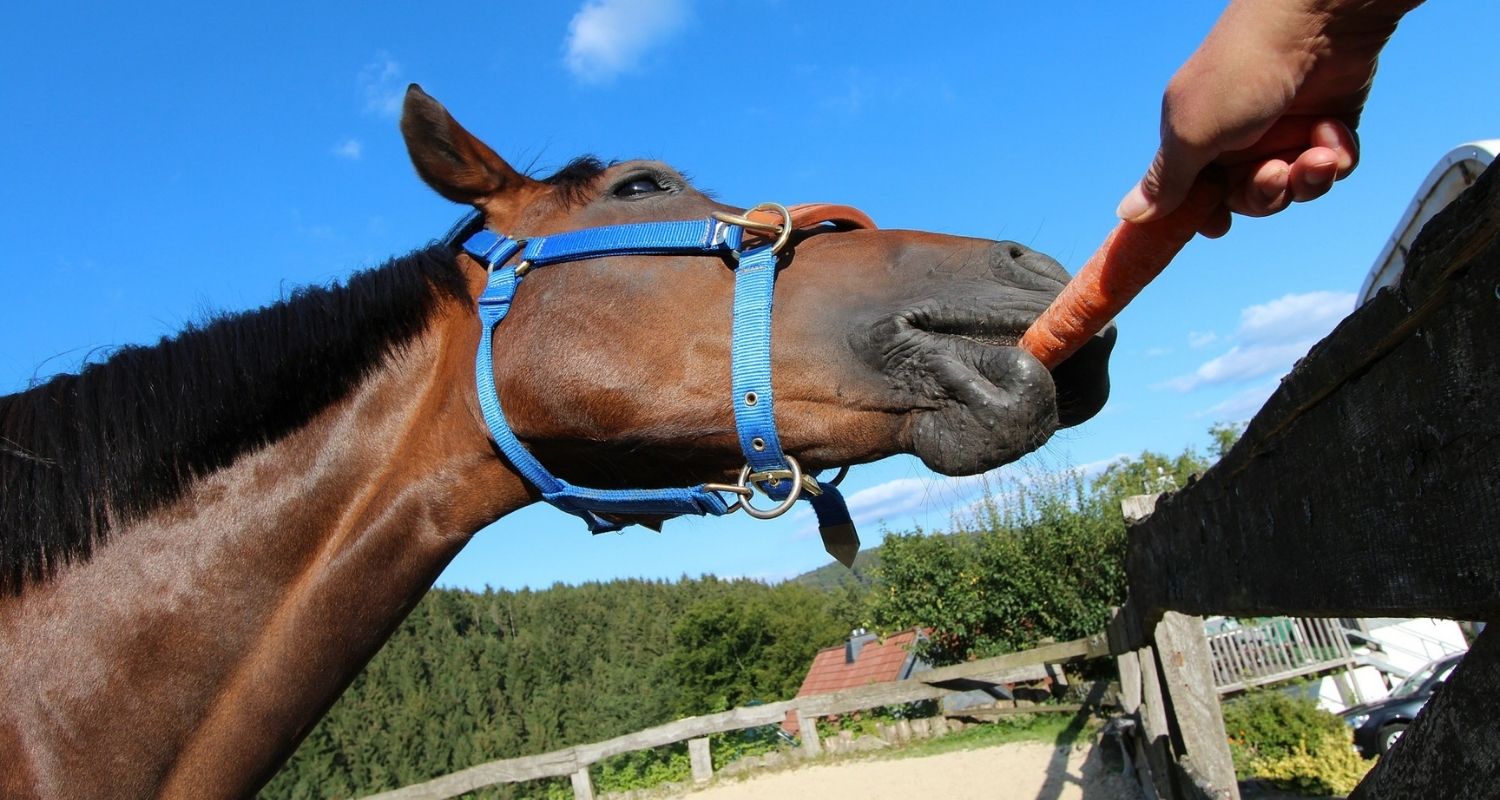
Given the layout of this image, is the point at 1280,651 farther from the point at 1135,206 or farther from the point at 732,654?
the point at 1135,206

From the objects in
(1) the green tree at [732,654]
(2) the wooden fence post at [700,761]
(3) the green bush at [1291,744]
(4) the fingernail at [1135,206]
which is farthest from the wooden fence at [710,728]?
(4) the fingernail at [1135,206]

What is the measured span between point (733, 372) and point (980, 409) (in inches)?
21.1

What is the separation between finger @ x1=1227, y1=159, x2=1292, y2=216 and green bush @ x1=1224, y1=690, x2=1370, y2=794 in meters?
8.56

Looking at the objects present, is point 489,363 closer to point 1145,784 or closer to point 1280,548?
point 1280,548

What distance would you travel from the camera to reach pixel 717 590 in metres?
22.9

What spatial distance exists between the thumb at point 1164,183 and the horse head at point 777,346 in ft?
1.77

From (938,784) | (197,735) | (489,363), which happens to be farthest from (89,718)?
(938,784)

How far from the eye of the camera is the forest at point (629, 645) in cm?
1420

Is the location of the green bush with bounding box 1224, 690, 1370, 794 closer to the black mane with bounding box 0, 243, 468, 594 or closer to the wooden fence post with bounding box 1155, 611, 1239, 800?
the wooden fence post with bounding box 1155, 611, 1239, 800

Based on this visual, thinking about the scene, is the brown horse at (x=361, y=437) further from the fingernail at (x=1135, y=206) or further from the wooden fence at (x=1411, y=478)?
the fingernail at (x=1135, y=206)

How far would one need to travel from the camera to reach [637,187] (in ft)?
7.53

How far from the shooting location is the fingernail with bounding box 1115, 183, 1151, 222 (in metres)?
1.04

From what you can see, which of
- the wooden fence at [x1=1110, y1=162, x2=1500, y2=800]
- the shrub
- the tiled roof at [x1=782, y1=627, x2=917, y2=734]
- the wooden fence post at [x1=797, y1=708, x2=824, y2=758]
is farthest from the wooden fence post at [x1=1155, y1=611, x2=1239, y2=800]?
the tiled roof at [x1=782, y1=627, x2=917, y2=734]

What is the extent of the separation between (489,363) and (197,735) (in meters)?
0.98
